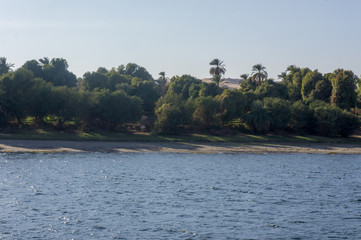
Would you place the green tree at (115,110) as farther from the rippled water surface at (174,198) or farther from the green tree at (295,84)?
the green tree at (295,84)

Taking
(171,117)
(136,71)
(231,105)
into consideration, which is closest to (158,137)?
(171,117)

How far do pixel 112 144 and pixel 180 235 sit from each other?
4998 centimetres

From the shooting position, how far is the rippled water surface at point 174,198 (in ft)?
101

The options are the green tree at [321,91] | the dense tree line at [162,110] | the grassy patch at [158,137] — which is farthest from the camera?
the green tree at [321,91]

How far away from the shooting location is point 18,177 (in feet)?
162

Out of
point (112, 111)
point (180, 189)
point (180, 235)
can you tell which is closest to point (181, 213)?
point (180, 235)

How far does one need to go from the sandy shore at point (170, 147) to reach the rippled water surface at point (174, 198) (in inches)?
185

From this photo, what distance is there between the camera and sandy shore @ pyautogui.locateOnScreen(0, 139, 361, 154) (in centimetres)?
7169

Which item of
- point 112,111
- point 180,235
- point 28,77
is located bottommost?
point 180,235

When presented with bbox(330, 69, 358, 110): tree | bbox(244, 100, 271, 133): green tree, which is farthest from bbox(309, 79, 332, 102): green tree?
bbox(244, 100, 271, 133): green tree

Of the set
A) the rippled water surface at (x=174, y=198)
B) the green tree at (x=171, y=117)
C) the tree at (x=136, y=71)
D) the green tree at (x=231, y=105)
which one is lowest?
the rippled water surface at (x=174, y=198)

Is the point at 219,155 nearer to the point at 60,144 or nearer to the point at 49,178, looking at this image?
the point at 60,144

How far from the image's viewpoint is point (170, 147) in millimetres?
76812

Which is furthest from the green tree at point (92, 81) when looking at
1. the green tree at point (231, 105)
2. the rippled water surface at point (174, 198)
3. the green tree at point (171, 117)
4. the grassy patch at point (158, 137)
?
the rippled water surface at point (174, 198)
